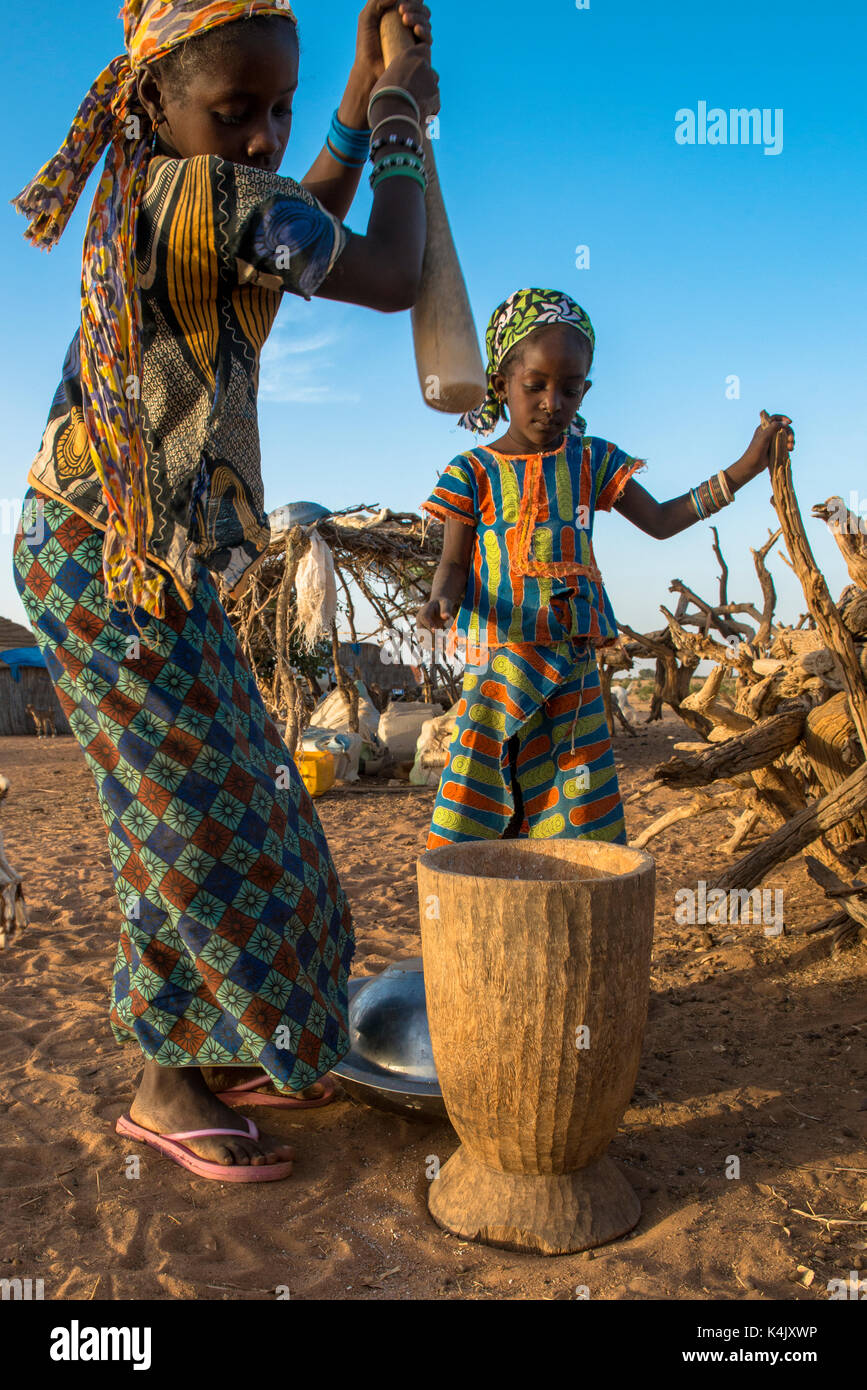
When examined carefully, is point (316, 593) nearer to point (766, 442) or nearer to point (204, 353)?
point (766, 442)

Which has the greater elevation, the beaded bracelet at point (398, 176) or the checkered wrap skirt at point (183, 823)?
the beaded bracelet at point (398, 176)

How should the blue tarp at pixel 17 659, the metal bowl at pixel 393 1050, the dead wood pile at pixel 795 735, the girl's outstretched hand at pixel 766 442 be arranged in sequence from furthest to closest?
the blue tarp at pixel 17 659, the dead wood pile at pixel 795 735, the girl's outstretched hand at pixel 766 442, the metal bowl at pixel 393 1050

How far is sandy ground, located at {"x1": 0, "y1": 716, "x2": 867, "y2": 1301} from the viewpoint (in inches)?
70.6

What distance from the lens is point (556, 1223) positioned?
6.26 feet

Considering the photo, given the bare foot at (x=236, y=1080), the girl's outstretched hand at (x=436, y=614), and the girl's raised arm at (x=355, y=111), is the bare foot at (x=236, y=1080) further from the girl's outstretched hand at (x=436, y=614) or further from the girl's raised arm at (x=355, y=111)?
the girl's raised arm at (x=355, y=111)

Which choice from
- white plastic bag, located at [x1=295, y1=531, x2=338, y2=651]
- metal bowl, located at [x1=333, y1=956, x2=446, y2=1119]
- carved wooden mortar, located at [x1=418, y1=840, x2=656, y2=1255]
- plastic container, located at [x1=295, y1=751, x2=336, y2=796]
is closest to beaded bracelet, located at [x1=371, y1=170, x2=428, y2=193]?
carved wooden mortar, located at [x1=418, y1=840, x2=656, y2=1255]

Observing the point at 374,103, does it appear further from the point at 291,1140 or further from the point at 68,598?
the point at 291,1140

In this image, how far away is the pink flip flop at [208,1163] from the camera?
84.5 inches

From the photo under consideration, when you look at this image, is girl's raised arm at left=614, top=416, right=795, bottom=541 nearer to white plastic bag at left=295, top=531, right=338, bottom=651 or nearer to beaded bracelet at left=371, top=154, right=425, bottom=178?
beaded bracelet at left=371, top=154, right=425, bottom=178

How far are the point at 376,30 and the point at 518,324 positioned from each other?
2.69 feet

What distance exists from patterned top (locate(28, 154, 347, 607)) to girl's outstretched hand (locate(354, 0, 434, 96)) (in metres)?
0.60

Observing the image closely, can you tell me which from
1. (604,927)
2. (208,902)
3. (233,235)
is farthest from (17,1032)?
(233,235)

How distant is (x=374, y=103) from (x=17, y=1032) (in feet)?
9.53

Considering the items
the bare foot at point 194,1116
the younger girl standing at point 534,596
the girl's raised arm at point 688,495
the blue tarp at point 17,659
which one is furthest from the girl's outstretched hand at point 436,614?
the blue tarp at point 17,659
